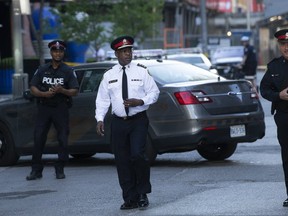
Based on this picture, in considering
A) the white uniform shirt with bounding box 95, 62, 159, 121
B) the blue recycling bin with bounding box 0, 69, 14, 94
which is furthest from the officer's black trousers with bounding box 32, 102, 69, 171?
the blue recycling bin with bounding box 0, 69, 14, 94

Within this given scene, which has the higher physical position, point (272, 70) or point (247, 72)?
point (272, 70)

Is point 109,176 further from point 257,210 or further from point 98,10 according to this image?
point 98,10

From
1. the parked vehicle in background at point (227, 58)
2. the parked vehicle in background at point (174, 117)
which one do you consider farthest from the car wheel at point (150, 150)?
the parked vehicle in background at point (227, 58)

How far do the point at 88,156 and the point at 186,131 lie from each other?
106 inches

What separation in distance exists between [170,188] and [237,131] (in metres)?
2.37

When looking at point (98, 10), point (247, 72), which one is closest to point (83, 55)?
point (98, 10)

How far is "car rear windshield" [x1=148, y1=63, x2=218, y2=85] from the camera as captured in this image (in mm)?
13160

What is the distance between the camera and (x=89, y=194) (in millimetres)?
10570

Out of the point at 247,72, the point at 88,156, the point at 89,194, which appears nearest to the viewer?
the point at 89,194

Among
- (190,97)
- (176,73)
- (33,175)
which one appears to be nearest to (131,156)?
(33,175)

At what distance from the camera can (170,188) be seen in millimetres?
10750

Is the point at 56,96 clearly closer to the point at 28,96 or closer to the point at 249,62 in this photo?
the point at 28,96

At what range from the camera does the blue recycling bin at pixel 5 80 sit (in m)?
33.5

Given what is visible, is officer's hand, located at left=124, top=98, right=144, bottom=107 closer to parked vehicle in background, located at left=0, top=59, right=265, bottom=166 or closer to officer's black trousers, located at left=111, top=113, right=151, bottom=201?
officer's black trousers, located at left=111, top=113, right=151, bottom=201
